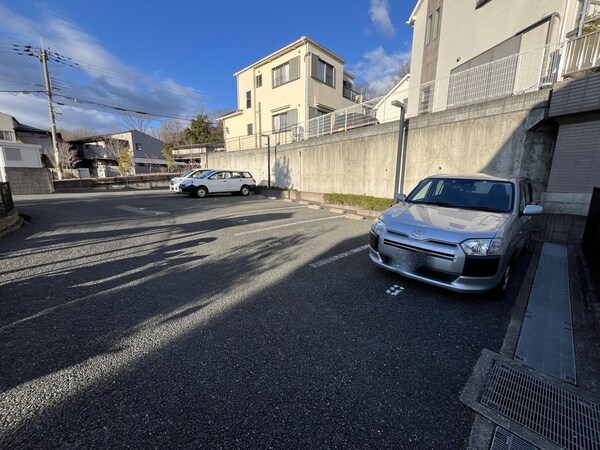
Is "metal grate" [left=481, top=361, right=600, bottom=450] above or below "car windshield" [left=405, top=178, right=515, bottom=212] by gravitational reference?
below

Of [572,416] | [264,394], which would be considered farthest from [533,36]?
[264,394]

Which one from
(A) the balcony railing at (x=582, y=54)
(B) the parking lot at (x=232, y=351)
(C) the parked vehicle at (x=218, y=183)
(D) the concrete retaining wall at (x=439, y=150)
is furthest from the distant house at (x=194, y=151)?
(A) the balcony railing at (x=582, y=54)

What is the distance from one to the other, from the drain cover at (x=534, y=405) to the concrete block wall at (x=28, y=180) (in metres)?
20.9

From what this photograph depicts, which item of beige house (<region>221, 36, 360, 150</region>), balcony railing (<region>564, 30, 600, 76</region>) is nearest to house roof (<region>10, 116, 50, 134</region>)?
beige house (<region>221, 36, 360, 150</region>)

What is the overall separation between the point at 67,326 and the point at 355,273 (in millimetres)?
3487

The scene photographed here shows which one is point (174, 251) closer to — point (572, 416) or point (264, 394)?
point (264, 394)

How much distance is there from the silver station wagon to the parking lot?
382 mm

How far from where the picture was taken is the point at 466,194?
12.9 feet

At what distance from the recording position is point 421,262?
3.05m

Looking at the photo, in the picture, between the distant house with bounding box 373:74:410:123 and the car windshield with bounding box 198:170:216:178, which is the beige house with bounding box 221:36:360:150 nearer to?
A: the distant house with bounding box 373:74:410:123

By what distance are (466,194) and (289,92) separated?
16145mm

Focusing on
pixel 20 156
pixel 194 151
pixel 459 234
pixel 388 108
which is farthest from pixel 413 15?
pixel 194 151

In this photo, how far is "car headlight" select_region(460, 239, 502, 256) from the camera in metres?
2.82

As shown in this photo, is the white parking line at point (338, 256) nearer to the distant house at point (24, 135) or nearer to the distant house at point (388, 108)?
the distant house at point (388, 108)
